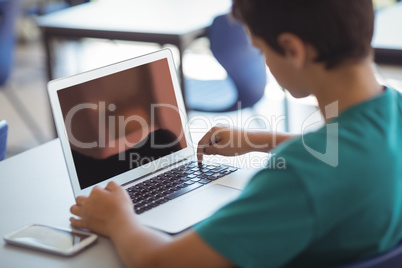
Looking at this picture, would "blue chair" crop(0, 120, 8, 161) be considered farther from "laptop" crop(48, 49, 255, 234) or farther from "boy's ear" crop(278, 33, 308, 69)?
"boy's ear" crop(278, 33, 308, 69)

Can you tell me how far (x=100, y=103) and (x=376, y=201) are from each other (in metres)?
0.68

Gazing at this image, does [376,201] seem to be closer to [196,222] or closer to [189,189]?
[196,222]

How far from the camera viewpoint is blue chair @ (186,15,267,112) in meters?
2.73

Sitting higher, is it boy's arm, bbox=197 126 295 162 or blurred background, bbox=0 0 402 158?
boy's arm, bbox=197 126 295 162

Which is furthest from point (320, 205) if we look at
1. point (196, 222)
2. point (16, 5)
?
point (16, 5)

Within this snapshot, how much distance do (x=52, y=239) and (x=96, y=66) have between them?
3.69 meters

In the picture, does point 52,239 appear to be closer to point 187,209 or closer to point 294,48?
point 187,209

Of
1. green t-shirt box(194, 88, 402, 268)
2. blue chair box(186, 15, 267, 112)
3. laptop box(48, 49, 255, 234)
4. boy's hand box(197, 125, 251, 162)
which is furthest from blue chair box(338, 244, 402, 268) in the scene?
blue chair box(186, 15, 267, 112)

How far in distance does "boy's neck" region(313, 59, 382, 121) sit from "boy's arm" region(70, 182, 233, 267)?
1.06 ft

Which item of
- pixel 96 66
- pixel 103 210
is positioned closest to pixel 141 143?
pixel 103 210

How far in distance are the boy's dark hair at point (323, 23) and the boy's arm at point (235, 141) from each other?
49cm

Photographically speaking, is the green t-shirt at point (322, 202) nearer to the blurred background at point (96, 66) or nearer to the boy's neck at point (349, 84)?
the boy's neck at point (349, 84)

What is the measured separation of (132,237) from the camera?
1.05 meters

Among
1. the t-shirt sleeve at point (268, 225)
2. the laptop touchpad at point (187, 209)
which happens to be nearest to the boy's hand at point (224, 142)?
the laptop touchpad at point (187, 209)
